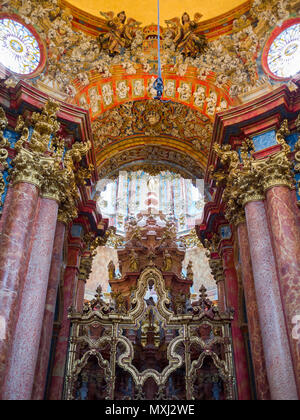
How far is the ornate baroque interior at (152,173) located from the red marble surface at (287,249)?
0.09ft

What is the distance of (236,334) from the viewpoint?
34.0ft

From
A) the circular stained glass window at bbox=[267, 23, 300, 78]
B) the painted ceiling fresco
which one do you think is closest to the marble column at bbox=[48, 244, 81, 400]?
the painted ceiling fresco

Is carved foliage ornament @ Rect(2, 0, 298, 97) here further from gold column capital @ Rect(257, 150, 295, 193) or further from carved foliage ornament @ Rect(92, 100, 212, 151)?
gold column capital @ Rect(257, 150, 295, 193)

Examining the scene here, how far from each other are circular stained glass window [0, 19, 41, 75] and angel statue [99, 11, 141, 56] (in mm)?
2336

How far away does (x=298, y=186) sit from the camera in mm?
8586

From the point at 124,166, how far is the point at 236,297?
22.1 ft

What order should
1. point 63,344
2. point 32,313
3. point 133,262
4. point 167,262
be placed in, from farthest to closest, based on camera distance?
1. point 167,262
2. point 133,262
3. point 63,344
4. point 32,313

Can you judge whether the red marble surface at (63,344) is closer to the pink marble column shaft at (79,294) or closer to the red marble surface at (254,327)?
the pink marble column shaft at (79,294)

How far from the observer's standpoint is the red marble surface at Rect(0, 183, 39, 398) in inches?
265

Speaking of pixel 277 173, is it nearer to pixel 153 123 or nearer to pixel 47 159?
pixel 47 159

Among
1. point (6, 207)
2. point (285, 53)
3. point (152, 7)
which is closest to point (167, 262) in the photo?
point (285, 53)

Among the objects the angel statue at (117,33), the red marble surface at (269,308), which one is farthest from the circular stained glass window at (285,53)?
the angel statue at (117,33)

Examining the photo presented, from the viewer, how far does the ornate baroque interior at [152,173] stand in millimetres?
7648

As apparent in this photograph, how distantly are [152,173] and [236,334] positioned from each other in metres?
7.44
